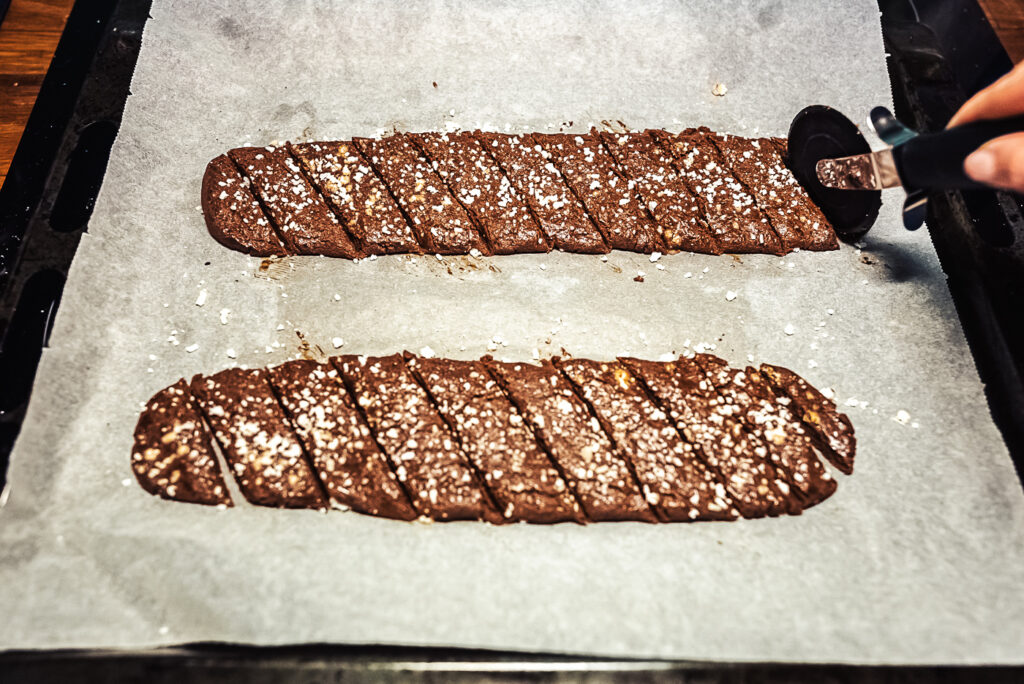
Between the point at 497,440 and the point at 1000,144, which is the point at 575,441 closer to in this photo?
the point at 497,440

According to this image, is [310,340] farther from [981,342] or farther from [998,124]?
[981,342]

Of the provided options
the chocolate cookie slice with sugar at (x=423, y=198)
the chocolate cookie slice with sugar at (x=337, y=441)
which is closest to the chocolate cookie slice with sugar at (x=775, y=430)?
the chocolate cookie slice with sugar at (x=423, y=198)

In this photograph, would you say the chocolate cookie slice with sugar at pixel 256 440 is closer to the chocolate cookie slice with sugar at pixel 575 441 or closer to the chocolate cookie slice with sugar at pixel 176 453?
the chocolate cookie slice with sugar at pixel 176 453

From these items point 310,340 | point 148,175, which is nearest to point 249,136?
point 148,175

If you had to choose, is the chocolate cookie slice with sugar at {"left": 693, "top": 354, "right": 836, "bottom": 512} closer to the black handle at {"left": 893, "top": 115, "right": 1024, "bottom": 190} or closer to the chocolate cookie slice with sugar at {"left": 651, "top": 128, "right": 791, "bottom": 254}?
the chocolate cookie slice with sugar at {"left": 651, "top": 128, "right": 791, "bottom": 254}

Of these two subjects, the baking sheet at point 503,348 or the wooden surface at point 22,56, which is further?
the wooden surface at point 22,56

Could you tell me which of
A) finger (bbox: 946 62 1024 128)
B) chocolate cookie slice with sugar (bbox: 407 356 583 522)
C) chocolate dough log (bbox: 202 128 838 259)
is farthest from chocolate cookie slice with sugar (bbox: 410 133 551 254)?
finger (bbox: 946 62 1024 128)
